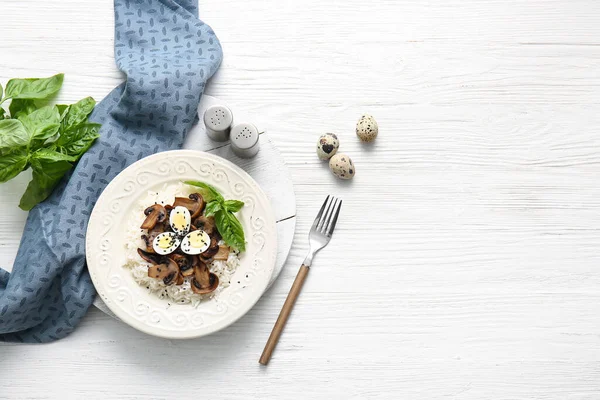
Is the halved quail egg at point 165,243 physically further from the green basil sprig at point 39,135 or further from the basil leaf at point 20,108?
the basil leaf at point 20,108

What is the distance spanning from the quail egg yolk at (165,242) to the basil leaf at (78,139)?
406 millimetres

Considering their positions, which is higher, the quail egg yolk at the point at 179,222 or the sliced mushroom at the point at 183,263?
the quail egg yolk at the point at 179,222

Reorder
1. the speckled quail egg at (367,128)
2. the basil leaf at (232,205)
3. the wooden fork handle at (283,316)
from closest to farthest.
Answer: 1. the basil leaf at (232,205)
2. the wooden fork handle at (283,316)
3. the speckled quail egg at (367,128)

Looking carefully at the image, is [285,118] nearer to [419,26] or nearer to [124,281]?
[419,26]

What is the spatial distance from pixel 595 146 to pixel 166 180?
159 cm

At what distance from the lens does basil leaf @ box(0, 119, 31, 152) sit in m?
1.72

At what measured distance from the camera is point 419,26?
217 cm

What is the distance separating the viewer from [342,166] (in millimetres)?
1988

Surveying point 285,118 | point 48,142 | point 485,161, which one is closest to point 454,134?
point 485,161

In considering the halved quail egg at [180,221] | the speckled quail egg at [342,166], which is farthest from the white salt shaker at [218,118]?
the speckled quail egg at [342,166]

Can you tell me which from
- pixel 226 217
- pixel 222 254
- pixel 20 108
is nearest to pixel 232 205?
pixel 226 217

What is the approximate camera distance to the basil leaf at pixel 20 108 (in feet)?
6.19

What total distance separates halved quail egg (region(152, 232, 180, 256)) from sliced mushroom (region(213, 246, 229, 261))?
5.2 inches

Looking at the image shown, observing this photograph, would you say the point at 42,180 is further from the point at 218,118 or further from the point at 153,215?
the point at 218,118
